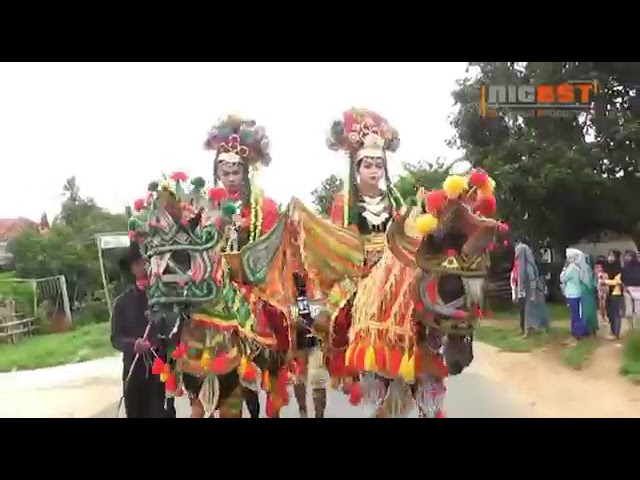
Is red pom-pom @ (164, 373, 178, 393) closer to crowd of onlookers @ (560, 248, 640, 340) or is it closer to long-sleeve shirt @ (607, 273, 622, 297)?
crowd of onlookers @ (560, 248, 640, 340)

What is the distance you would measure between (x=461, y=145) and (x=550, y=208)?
54 cm

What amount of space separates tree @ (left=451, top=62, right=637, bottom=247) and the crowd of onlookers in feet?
0.48

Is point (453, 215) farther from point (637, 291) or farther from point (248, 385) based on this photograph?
point (248, 385)

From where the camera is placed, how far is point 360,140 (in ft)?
12.4

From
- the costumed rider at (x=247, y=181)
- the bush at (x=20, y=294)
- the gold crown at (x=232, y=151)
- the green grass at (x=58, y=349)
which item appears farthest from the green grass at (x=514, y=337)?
the bush at (x=20, y=294)

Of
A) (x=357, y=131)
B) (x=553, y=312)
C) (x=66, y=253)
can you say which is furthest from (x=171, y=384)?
(x=553, y=312)

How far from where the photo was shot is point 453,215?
354 cm

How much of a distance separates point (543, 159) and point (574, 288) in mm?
660

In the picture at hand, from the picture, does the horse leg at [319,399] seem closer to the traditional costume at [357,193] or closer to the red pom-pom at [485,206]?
the traditional costume at [357,193]

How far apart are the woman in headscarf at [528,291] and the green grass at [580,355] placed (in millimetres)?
176

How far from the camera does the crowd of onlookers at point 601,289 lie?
378 cm

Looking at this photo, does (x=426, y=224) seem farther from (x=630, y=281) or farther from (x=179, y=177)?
(x=179, y=177)

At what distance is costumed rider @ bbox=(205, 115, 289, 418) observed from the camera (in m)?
3.80

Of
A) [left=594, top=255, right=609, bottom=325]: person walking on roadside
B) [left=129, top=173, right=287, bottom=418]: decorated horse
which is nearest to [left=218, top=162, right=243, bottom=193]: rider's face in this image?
[left=129, top=173, right=287, bottom=418]: decorated horse
